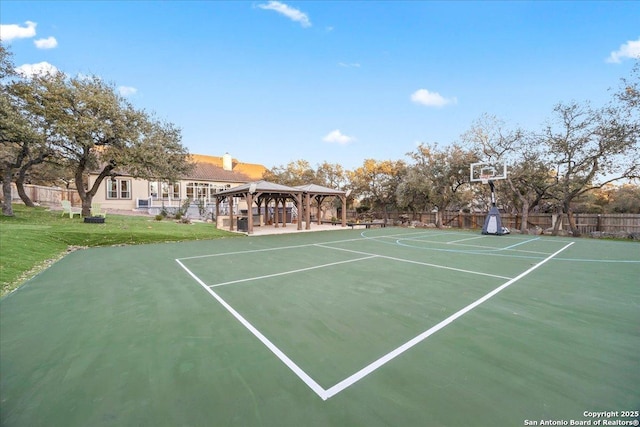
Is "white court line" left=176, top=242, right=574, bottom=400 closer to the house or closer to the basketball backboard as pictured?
the basketball backboard

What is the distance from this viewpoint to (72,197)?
103ft

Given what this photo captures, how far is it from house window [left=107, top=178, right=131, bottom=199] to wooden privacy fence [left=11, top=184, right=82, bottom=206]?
6.67 m

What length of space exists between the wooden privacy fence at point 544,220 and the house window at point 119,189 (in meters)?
24.9

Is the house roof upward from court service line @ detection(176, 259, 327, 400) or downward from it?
upward

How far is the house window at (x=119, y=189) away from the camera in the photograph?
25.5 meters

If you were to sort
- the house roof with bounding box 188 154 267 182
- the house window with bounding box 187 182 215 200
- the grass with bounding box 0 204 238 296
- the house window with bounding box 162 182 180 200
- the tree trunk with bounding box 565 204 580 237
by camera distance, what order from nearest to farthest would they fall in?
the grass with bounding box 0 204 238 296 → the tree trunk with bounding box 565 204 580 237 → the house window with bounding box 162 182 180 200 → the house window with bounding box 187 182 215 200 → the house roof with bounding box 188 154 267 182

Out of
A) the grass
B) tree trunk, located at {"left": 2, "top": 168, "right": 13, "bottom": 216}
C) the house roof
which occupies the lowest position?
the grass

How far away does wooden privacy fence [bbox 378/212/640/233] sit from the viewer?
16984 mm

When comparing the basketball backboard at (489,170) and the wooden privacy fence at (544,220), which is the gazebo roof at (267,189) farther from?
the wooden privacy fence at (544,220)

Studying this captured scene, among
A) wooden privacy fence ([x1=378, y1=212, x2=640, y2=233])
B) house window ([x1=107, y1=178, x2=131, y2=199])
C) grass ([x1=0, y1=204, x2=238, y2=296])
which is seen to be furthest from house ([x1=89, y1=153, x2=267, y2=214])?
wooden privacy fence ([x1=378, y1=212, x2=640, y2=233])

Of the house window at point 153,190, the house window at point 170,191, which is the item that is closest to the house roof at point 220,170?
the house window at point 170,191

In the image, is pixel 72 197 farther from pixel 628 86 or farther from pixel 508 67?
pixel 628 86

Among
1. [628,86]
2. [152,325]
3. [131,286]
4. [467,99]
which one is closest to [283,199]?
[467,99]

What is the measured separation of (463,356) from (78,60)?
2202 centimetres
